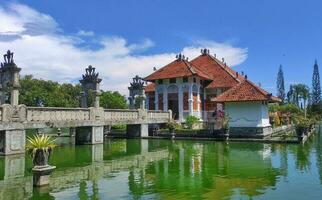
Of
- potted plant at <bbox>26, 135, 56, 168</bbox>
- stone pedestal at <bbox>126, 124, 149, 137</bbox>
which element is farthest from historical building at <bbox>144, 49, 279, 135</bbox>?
potted plant at <bbox>26, 135, 56, 168</bbox>

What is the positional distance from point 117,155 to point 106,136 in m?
15.1

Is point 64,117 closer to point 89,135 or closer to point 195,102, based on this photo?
point 89,135

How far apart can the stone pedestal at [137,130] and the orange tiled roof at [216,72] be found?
10.6 meters

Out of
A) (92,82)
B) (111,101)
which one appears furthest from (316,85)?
(92,82)

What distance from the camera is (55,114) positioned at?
24359mm

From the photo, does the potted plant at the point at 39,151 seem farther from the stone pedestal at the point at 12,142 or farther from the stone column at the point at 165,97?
the stone column at the point at 165,97

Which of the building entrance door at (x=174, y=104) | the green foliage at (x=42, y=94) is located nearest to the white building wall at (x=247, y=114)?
the building entrance door at (x=174, y=104)

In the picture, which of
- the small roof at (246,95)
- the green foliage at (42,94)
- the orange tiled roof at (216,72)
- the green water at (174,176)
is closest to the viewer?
the green water at (174,176)

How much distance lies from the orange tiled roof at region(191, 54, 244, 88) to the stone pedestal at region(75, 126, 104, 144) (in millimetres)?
16632

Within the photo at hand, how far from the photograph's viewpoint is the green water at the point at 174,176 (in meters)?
11.4

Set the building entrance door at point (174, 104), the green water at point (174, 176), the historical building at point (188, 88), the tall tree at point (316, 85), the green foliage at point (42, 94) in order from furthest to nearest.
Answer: the tall tree at point (316, 85), the green foliage at point (42, 94), the building entrance door at point (174, 104), the historical building at point (188, 88), the green water at point (174, 176)

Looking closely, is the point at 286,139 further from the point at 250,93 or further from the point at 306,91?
the point at 306,91

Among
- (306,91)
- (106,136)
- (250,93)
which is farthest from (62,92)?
(306,91)

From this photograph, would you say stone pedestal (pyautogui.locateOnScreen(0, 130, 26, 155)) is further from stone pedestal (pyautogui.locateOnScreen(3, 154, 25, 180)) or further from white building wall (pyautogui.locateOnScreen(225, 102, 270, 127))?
white building wall (pyautogui.locateOnScreen(225, 102, 270, 127))
